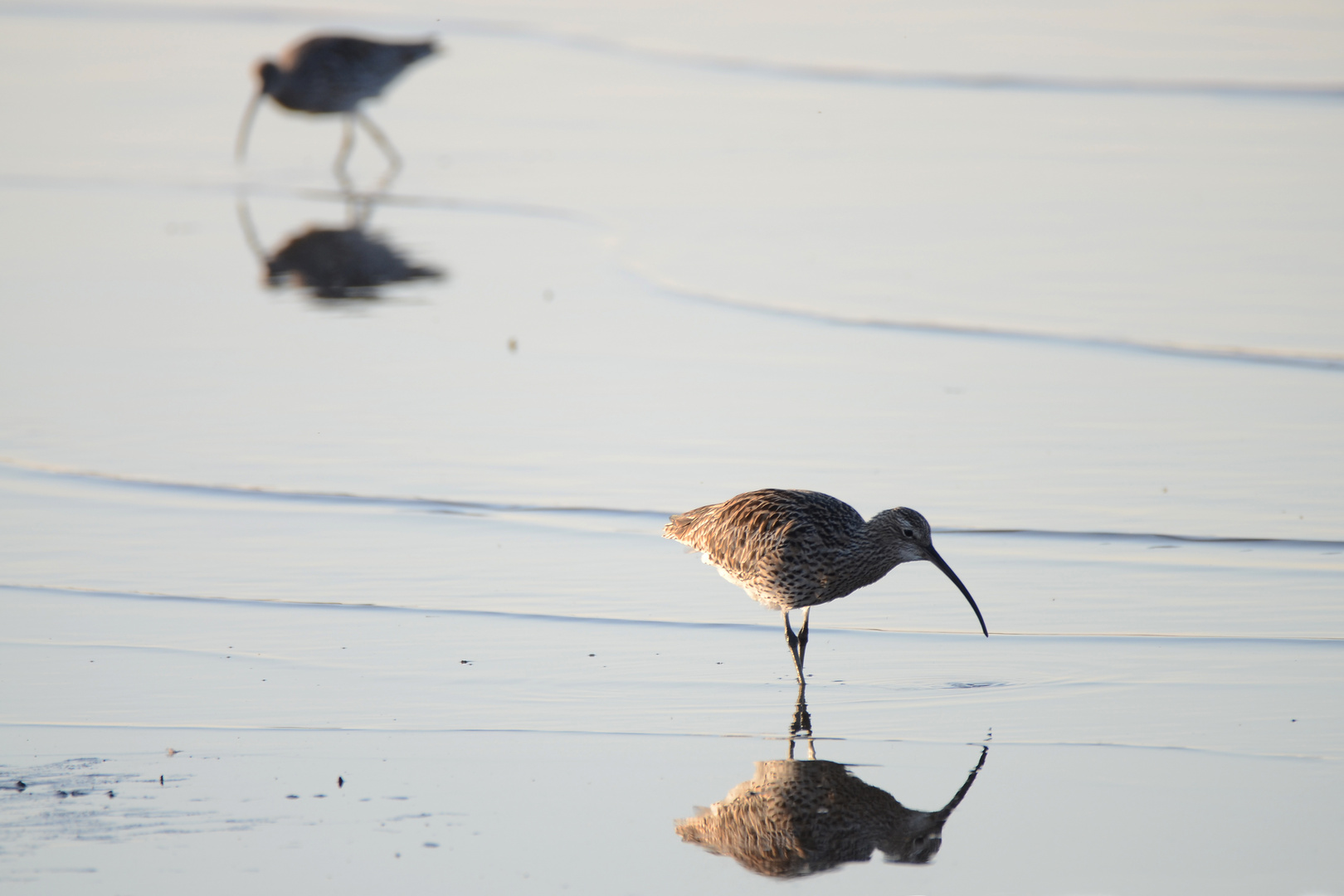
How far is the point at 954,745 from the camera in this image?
5859 mm

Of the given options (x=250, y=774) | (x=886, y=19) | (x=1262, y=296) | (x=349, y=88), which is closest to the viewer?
(x=250, y=774)

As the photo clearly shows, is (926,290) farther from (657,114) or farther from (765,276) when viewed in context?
(657,114)

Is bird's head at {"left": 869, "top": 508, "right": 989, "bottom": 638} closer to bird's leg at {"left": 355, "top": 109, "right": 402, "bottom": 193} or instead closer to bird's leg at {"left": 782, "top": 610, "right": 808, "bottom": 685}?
bird's leg at {"left": 782, "top": 610, "right": 808, "bottom": 685}

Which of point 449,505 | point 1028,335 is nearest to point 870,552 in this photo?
point 449,505

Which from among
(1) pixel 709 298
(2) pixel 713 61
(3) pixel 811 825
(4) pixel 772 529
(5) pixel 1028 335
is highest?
(2) pixel 713 61

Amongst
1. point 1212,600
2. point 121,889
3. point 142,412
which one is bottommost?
point 121,889

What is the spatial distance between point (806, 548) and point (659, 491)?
6.09 ft

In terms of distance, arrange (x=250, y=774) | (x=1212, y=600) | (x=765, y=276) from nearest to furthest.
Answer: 1. (x=250, y=774)
2. (x=1212, y=600)
3. (x=765, y=276)

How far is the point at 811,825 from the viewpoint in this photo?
209 inches

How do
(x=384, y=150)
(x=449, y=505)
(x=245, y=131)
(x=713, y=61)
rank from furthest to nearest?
(x=713, y=61) → (x=384, y=150) → (x=245, y=131) → (x=449, y=505)

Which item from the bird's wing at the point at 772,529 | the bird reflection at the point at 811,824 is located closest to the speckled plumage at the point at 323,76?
the bird's wing at the point at 772,529

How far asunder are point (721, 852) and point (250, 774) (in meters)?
1.50

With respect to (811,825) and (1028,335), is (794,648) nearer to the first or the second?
(811,825)

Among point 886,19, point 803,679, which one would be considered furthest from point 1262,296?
point 886,19
